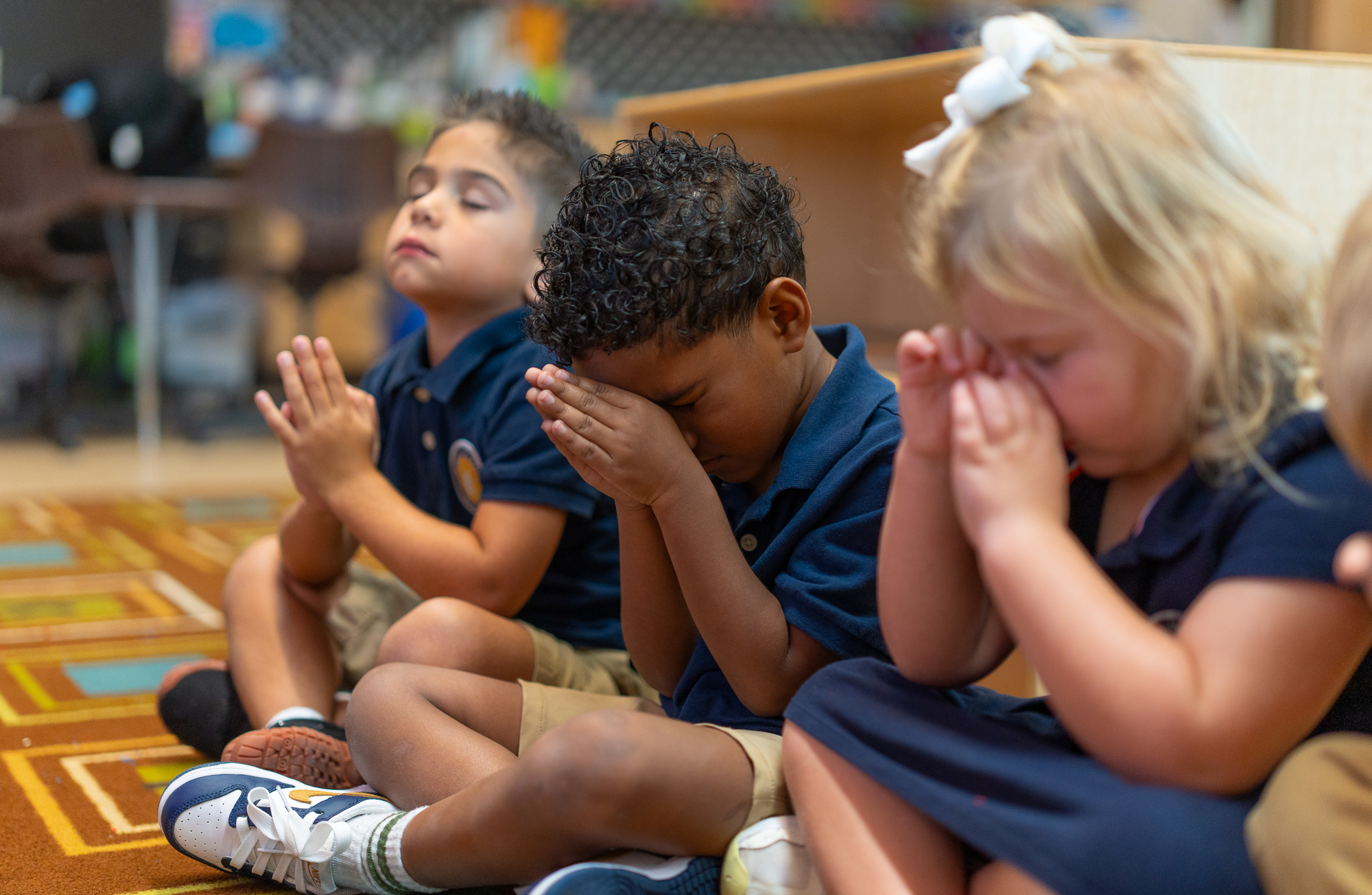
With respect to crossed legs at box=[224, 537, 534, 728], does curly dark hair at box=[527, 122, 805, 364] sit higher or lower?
higher

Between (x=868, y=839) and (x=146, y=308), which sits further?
(x=146, y=308)

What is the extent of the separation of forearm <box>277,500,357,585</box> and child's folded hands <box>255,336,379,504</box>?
0.08 m

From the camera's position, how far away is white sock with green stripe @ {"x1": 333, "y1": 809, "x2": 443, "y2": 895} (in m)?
0.84

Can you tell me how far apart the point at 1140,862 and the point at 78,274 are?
3.69 meters

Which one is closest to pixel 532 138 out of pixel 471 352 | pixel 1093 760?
pixel 471 352

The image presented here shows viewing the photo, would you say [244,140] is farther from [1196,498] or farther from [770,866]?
[1196,498]

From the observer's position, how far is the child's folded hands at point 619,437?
0.87m

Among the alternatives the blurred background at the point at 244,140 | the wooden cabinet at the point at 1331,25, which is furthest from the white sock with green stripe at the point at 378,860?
the blurred background at the point at 244,140

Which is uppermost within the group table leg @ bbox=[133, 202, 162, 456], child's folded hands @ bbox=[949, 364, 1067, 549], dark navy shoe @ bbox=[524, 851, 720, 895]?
child's folded hands @ bbox=[949, 364, 1067, 549]

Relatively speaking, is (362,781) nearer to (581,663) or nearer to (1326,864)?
(581,663)

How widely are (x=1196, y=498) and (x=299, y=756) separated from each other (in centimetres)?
75

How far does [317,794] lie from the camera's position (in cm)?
93

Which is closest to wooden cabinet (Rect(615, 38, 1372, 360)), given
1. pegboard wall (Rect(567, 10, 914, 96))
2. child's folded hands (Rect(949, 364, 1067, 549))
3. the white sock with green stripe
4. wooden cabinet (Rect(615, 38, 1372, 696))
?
wooden cabinet (Rect(615, 38, 1372, 696))

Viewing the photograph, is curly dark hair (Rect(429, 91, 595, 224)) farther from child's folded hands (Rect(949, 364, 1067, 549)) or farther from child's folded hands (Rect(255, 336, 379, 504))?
child's folded hands (Rect(949, 364, 1067, 549))
